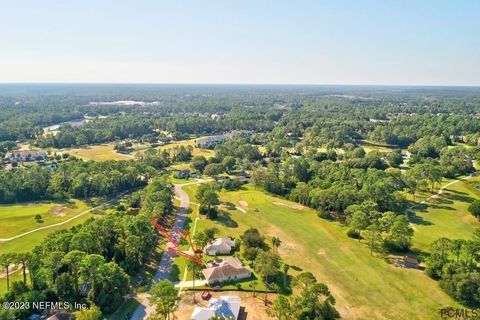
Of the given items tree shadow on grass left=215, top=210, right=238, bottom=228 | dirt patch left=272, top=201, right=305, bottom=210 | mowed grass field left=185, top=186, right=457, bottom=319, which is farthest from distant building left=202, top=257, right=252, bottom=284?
dirt patch left=272, top=201, right=305, bottom=210

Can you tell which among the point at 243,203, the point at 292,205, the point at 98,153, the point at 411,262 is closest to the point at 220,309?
the point at 411,262

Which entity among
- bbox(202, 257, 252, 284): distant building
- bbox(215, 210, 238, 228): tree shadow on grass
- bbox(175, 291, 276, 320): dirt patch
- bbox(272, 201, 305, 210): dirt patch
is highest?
bbox(202, 257, 252, 284): distant building

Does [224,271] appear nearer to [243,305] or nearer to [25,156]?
[243,305]

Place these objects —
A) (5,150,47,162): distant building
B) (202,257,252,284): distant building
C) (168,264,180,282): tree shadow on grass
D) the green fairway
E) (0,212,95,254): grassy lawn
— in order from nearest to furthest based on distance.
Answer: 1. the green fairway
2. (202,257,252,284): distant building
3. (168,264,180,282): tree shadow on grass
4. (0,212,95,254): grassy lawn
5. (5,150,47,162): distant building

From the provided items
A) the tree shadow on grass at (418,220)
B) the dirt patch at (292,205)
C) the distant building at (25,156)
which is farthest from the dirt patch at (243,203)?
the distant building at (25,156)

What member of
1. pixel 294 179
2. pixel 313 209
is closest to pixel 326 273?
pixel 313 209

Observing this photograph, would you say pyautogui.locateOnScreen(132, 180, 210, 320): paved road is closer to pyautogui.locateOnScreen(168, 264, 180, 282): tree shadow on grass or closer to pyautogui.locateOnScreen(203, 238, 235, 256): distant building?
pyautogui.locateOnScreen(168, 264, 180, 282): tree shadow on grass

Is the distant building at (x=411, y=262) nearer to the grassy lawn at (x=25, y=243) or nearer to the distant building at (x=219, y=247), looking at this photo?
the distant building at (x=219, y=247)
